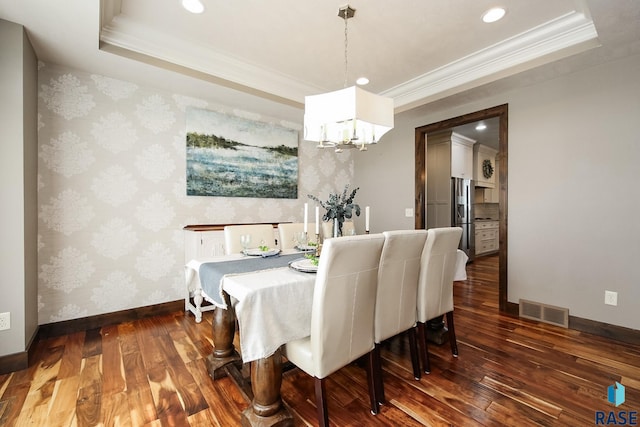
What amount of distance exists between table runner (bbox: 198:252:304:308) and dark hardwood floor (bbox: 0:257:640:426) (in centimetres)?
62

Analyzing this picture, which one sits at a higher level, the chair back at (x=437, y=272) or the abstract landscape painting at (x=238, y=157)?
the abstract landscape painting at (x=238, y=157)

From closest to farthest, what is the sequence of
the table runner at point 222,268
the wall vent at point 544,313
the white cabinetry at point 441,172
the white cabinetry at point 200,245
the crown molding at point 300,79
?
the table runner at point 222,268 → the crown molding at point 300,79 → the wall vent at point 544,313 → the white cabinetry at point 200,245 → the white cabinetry at point 441,172

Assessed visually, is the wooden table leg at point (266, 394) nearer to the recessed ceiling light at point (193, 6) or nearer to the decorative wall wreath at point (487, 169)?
the recessed ceiling light at point (193, 6)

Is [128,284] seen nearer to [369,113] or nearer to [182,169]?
[182,169]

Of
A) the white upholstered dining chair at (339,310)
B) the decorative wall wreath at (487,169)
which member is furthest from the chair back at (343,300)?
the decorative wall wreath at (487,169)

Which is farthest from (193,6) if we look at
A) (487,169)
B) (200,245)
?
(487,169)

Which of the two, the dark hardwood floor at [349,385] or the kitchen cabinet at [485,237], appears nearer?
the dark hardwood floor at [349,385]

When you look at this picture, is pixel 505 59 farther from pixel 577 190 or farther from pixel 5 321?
pixel 5 321

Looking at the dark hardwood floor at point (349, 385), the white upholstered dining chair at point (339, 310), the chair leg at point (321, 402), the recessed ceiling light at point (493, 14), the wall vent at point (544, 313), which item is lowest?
the dark hardwood floor at point (349, 385)

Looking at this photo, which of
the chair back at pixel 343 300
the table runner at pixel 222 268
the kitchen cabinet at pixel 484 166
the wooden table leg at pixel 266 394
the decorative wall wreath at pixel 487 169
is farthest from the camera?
the decorative wall wreath at pixel 487 169

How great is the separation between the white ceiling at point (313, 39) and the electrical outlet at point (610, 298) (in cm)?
208

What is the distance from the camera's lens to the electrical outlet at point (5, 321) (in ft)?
6.15

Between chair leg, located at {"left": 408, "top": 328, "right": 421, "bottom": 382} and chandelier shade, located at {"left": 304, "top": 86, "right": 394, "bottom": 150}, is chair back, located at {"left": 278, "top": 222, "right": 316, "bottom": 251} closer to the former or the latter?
chandelier shade, located at {"left": 304, "top": 86, "right": 394, "bottom": 150}

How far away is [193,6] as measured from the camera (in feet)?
6.87
